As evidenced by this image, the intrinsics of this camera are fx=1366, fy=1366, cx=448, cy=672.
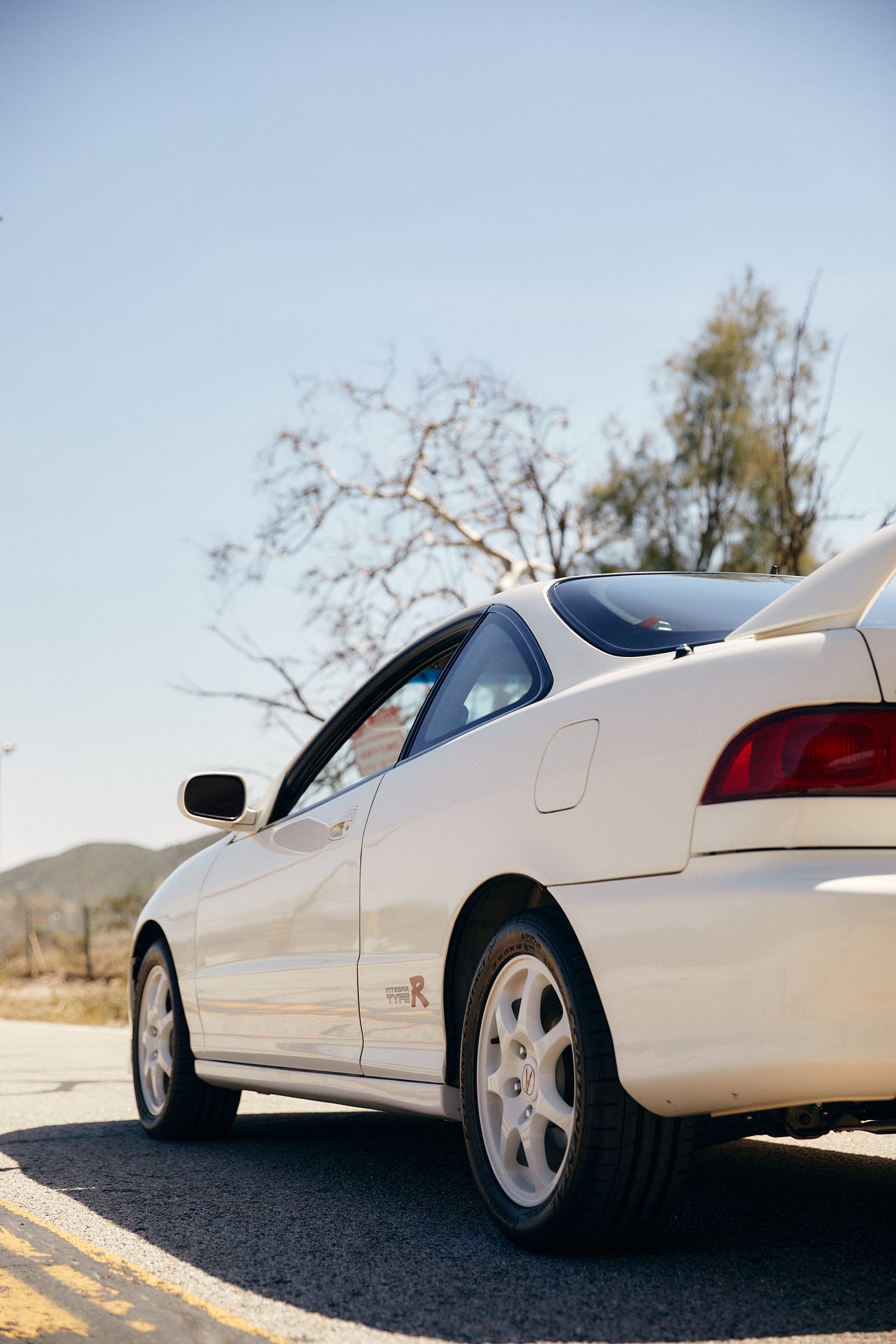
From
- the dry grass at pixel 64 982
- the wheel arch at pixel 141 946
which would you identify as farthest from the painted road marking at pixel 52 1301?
the dry grass at pixel 64 982

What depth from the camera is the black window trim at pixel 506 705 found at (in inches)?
136

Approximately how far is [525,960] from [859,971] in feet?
2.98

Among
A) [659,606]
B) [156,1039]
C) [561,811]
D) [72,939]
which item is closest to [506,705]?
[659,606]

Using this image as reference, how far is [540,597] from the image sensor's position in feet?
12.5

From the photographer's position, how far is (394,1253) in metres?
3.25

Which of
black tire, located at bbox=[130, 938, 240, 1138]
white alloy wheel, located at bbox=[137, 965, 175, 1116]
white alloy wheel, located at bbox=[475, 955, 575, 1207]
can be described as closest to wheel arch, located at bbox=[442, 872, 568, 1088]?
white alloy wheel, located at bbox=[475, 955, 575, 1207]

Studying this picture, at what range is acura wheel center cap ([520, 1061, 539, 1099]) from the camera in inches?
123

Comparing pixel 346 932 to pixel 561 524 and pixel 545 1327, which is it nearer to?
pixel 545 1327

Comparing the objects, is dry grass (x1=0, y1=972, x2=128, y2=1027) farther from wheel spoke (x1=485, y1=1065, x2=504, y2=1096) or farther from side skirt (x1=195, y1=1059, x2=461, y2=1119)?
wheel spoke (x1=485, y1=1065, x2=504, y2=1096)

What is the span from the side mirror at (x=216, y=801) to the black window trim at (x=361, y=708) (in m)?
0.22

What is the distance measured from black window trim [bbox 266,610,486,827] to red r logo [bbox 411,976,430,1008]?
70 centimetres

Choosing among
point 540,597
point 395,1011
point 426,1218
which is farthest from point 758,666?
point 426,1218

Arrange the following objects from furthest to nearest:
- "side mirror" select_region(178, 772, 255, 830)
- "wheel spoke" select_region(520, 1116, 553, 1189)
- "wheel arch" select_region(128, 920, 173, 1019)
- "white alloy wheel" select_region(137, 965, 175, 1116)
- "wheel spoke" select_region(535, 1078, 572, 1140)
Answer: "wheel arch" select_region(128, 920, 173, 1019), "white alloy wheel" select_region(137, 965, 175, 1116), "side mirror" select_region(178, 772, 255, 830), "wheel spoke" select_region(520, 1116, 553, 1189), "wheel spoke" select_region(535, 1078, 572, 1140)

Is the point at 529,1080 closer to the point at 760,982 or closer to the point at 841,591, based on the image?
the point at 760,982
